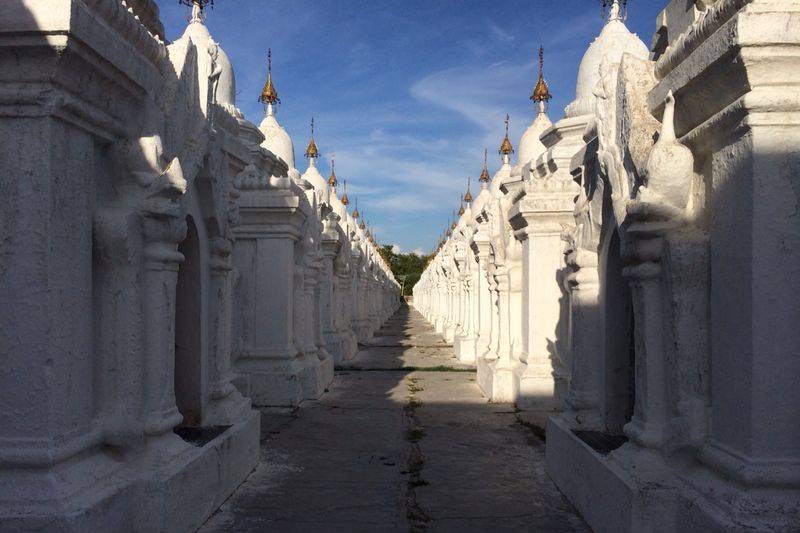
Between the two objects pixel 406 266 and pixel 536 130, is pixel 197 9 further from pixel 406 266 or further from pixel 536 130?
pixel 406 266

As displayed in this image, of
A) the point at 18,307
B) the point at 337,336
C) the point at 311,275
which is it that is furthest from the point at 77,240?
the point at 337,336

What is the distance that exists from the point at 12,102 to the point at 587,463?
12.3 ft

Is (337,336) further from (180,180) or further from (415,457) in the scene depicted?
(180,180)

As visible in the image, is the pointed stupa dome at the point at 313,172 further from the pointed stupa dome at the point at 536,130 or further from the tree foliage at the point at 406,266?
the tree foliage at the point at 406,266

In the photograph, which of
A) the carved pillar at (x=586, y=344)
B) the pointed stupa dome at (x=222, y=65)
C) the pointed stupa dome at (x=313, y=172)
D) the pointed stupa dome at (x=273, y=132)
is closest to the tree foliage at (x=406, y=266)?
the pointed stupa dome at (x=313, y=172)

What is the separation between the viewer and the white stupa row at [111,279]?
3055 mm

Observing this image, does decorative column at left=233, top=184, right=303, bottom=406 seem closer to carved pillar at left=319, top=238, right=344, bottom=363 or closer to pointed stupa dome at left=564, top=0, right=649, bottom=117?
carved pillar at left=319, top=238, right=344, bottom=363

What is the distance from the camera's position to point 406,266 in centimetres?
9906

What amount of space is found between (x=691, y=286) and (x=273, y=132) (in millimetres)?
10243

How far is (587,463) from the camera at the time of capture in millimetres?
4332

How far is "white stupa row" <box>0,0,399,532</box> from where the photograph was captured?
3.05 meters

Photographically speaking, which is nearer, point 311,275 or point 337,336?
point 311,275

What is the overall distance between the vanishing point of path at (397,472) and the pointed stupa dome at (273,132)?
4950 mm

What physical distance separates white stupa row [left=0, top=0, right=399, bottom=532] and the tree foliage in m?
87.9
